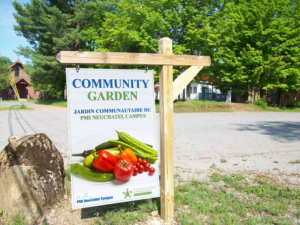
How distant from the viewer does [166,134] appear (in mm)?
3115

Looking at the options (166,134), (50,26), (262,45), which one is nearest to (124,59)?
(166,134)

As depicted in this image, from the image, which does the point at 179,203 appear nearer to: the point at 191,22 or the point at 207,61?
the point at 207,61

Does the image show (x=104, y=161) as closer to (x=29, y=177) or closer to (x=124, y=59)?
(x=29, y=177)

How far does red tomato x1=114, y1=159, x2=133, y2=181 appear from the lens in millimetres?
2943

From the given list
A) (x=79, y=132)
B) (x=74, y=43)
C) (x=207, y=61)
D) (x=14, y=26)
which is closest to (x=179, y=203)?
(x=79, y=132)

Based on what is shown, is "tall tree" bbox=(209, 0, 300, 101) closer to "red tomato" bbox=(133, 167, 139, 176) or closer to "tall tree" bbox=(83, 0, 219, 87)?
"tall tree" bbox=(83, 0, 219, 87)

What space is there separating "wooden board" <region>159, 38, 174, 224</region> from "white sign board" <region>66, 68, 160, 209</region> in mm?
132

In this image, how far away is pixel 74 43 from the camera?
33.5m

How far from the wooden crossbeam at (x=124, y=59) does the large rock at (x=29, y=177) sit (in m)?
1.41

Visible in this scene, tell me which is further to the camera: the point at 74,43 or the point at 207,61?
the point at 74,43

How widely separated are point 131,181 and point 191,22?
2323 cm

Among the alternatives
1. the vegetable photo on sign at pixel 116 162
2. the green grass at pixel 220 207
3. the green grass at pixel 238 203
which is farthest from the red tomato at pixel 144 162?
the green grass at pixel 238 203

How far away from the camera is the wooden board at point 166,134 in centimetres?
308

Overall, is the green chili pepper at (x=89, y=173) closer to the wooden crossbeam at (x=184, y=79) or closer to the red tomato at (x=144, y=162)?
the red tomato at (x=144, y=162)
